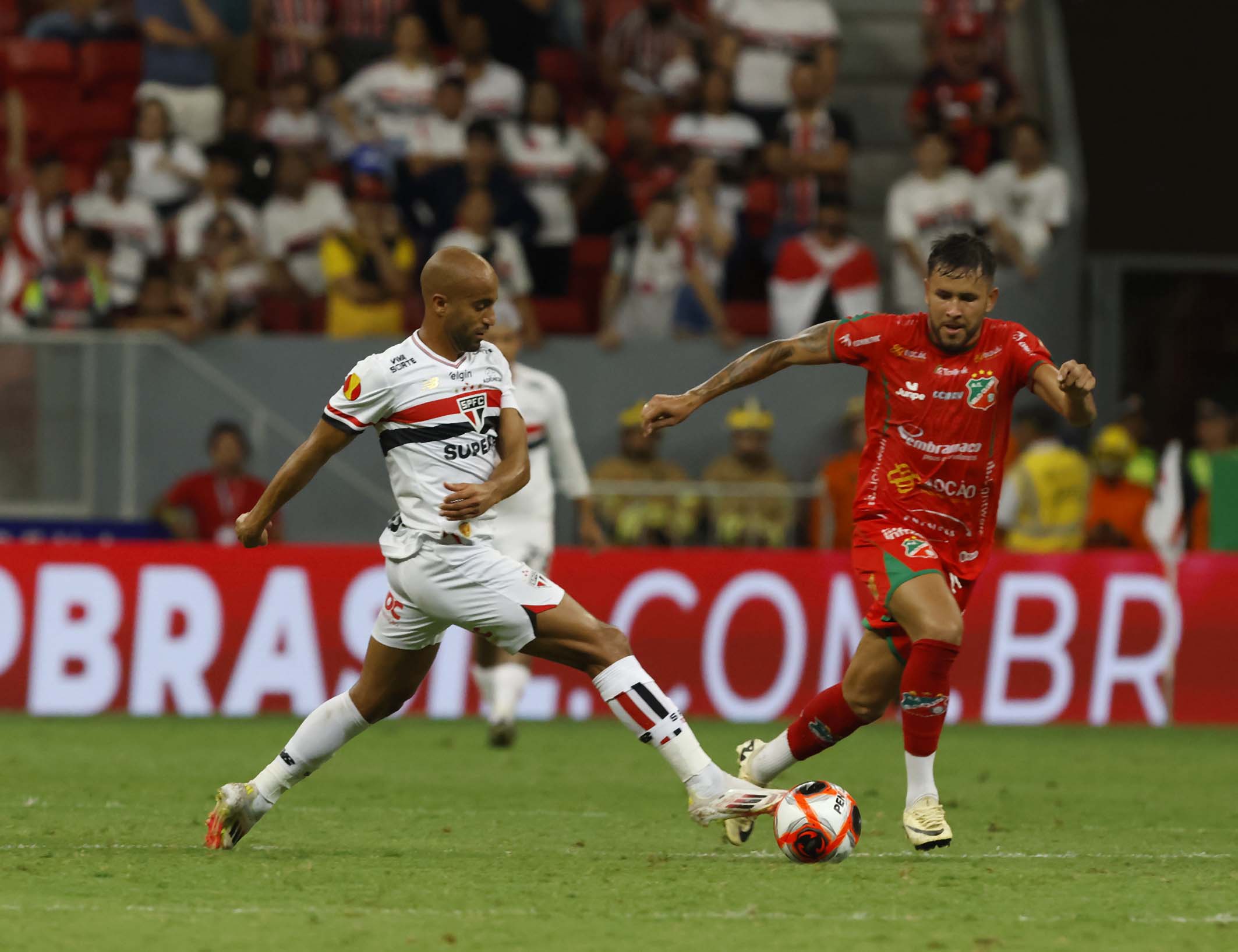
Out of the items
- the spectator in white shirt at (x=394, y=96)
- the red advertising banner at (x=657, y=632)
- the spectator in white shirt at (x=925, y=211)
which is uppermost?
the spectator in white shirt at (x=394, y=96)

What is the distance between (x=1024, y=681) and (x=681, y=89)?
6.83 metres

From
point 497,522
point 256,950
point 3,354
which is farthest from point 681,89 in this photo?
point 256,950

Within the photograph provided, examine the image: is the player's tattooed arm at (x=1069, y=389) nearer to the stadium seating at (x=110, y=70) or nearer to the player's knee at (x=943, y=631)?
the player's knee at (x=943, y=631)

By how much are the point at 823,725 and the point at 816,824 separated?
0.89m

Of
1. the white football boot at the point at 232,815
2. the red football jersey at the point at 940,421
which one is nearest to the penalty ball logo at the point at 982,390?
the red football jersey at the point at 940,421

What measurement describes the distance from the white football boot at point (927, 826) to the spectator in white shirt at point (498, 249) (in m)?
8.72

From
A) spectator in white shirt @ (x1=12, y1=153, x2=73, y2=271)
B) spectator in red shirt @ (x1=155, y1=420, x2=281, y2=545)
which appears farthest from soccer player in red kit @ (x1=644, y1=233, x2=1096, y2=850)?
spectator in white shirt @ (x1=12, y1=153, x2=73, y2=271)

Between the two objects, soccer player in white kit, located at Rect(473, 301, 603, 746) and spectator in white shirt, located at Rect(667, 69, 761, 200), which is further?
spectator in white shirt, located at Rect(667, 69, 761, 200)

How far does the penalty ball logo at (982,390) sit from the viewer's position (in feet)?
25.3

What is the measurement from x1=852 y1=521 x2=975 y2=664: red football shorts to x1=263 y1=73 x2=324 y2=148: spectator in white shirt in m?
10.7

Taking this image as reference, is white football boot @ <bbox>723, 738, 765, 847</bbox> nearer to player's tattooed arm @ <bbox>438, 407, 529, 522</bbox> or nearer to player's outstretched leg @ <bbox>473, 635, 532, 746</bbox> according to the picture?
player's tattooed arm @ <bbox>438, 407, 529, 522</bbox>

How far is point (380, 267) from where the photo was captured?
53.3 ft

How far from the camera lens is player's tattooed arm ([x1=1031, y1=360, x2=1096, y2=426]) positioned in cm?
717

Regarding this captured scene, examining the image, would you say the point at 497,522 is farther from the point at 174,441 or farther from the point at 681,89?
the point at 681,89
